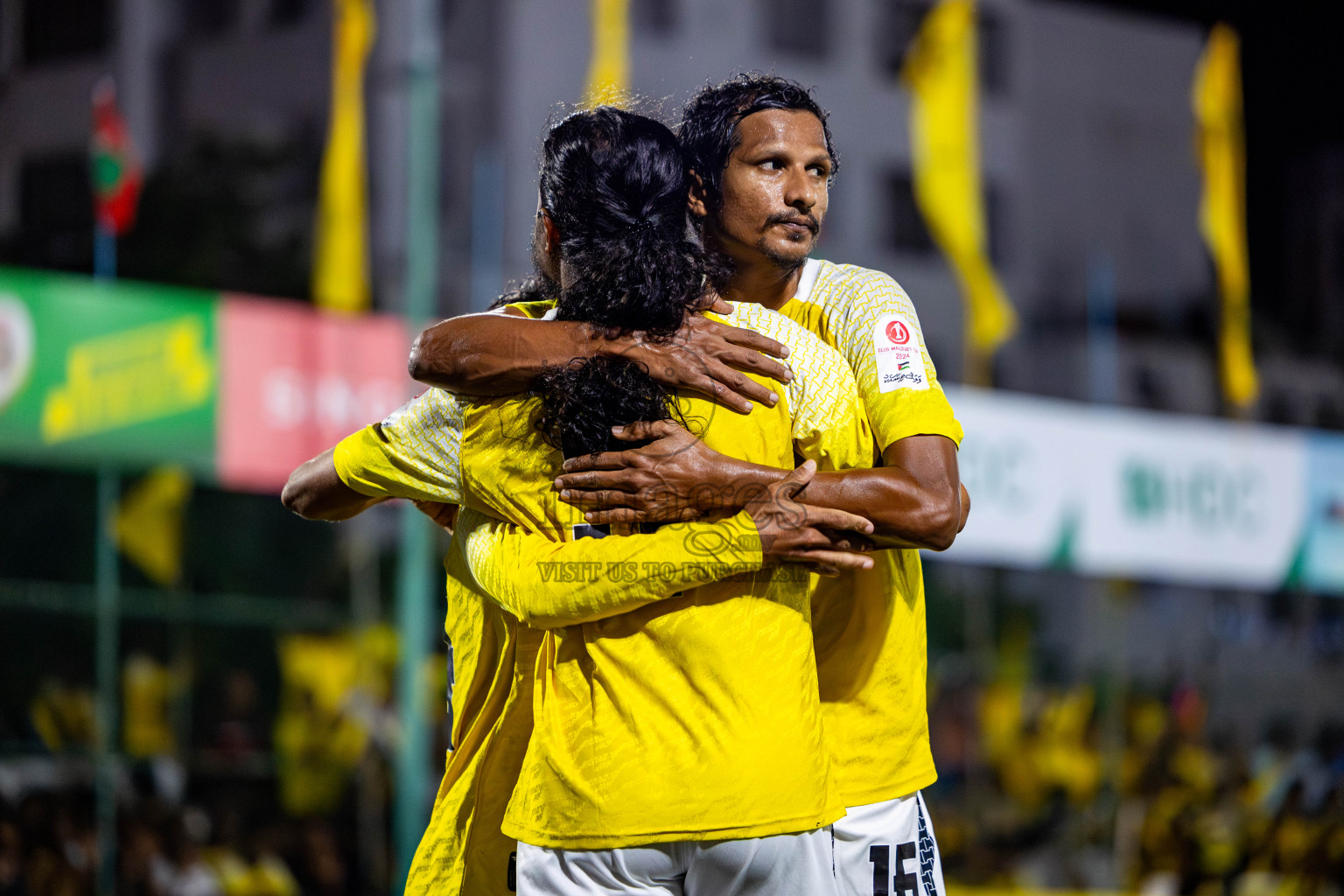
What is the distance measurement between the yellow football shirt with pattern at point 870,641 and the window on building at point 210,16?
12.0 meters

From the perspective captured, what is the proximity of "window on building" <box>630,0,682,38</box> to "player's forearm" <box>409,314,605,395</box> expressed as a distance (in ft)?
52.7

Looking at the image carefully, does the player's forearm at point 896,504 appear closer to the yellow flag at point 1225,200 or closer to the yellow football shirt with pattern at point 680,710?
the yellow football shirt with pattern at point 680,710

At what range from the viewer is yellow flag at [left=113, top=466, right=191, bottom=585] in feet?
34.2

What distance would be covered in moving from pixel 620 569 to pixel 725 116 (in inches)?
43.5

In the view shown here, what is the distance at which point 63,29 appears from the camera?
1195 centimetres

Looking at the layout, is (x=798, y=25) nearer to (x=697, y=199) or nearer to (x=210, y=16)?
(x=210, y=16)

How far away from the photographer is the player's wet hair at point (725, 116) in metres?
2.97

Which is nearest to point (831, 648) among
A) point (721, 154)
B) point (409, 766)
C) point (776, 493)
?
point (776, 493)

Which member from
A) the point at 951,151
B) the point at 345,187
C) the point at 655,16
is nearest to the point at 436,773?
the point at 345,187

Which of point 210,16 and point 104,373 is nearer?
point 104,373

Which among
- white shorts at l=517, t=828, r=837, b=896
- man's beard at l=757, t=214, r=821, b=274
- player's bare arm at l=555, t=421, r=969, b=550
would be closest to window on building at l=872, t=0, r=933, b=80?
man's beard at l=757, t=214, r=821, b=274

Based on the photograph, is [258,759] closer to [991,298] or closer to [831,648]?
[991,298]

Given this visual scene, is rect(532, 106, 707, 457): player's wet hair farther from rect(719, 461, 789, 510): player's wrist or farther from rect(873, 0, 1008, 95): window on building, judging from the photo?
rect(873, 0, 1008, 95): window on building

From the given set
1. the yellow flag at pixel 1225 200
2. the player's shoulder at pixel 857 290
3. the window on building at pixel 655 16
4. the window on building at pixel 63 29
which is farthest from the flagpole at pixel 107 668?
the yellow flag at pixel 1225 200
